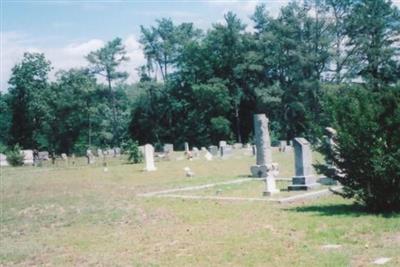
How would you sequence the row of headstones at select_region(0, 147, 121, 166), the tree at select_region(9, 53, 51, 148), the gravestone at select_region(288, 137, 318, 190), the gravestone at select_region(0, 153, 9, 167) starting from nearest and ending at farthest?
the gravestone at select_region(288, 137, 318, 190) → the row of headstones at select_region(0, 147, 121, 166) → the gravestone at select_region(0, 153, 9, 167) → the tree at select_region(9, 53, 51, 148)

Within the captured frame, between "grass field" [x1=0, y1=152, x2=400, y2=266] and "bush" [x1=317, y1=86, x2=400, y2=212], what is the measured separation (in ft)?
1.92

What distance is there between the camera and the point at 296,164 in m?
18.1

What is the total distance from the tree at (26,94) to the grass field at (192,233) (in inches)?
2195

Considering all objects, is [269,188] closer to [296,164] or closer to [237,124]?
[296,164]

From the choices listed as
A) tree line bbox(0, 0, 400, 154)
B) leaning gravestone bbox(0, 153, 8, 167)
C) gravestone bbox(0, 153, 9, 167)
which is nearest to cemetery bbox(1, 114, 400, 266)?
gravestone bbox(0, 153, 9, 167)

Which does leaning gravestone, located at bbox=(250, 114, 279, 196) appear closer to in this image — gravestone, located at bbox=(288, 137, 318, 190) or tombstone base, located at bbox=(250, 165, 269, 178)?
tombstone base, located at bbox=(250, 165, 269, 178)

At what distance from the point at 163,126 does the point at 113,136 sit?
7421 mm

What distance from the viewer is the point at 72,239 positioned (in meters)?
10.9

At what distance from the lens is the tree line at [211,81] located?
59000 mm

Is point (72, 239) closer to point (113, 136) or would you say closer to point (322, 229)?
point (322, 229)

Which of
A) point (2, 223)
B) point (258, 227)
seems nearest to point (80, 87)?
point (2, 223)

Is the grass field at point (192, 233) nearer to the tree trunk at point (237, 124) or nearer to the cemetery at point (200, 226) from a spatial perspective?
→ the cemetery at point (200, 226)

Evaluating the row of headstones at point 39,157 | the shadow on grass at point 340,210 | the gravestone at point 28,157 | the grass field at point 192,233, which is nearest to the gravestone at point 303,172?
the grass field at point 192,233

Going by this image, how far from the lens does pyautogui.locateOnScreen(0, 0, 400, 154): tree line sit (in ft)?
194
